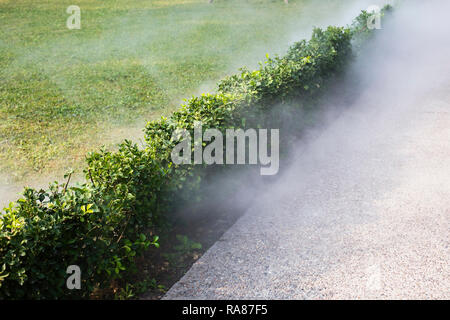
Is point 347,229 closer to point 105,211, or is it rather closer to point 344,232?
→ point 344,232

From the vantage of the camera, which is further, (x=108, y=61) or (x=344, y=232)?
(x=108, y=61)

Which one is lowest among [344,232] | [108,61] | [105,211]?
[344,232]

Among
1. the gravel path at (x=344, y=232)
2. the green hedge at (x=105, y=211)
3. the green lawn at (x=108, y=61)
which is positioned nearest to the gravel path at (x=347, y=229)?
the gravel path at (x=344, y=232)

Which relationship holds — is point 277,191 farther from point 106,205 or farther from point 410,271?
point 106,205

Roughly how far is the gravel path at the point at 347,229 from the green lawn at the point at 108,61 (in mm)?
2810

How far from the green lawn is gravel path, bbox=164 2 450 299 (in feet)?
9.22

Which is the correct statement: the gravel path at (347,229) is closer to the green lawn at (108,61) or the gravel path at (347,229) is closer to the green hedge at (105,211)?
the green hedge at (105,211)

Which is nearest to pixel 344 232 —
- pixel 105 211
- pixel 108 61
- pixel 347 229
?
pixel 347 229

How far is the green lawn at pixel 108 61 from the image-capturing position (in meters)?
6.70

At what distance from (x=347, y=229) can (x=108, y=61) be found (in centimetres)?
772

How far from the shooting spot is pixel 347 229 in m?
4.53

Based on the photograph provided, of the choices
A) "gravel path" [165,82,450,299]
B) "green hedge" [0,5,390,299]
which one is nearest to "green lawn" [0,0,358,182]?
"green hedge" [0,5,390,299]

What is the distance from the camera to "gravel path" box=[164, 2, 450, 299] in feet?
12.3

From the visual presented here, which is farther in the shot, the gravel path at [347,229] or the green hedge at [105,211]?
the gravel path at [347,229]
